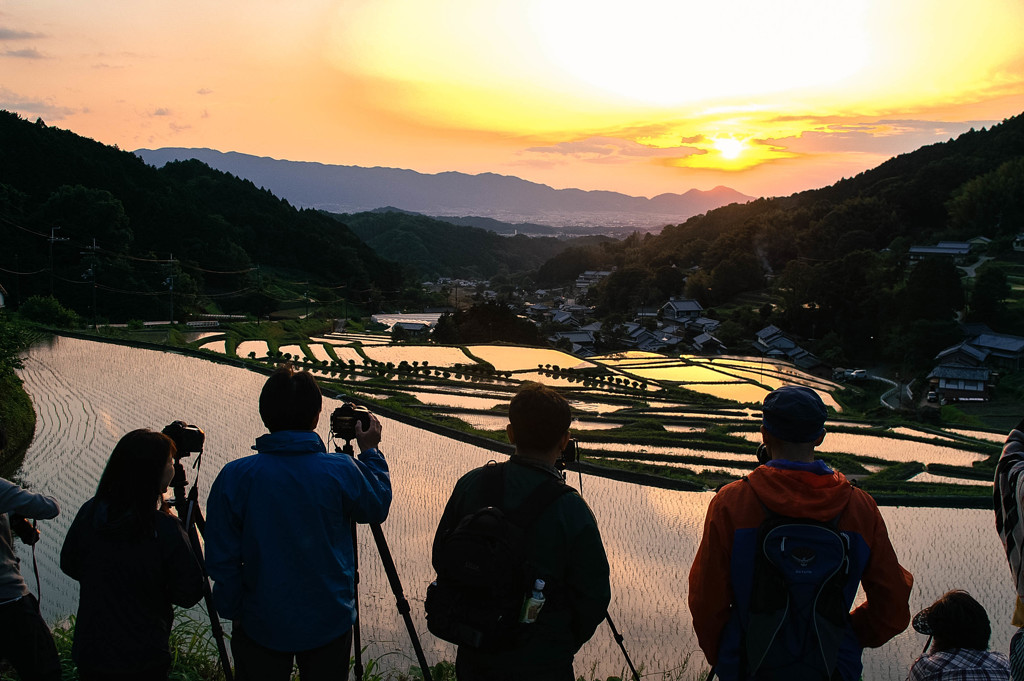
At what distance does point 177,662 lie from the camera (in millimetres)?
3682

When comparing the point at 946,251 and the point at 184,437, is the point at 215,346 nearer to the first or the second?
the point at 184,437

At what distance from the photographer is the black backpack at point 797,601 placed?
6.92ft

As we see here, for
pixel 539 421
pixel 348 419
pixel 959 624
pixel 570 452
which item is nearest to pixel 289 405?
pixel 348 419

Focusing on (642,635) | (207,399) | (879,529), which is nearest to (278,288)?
(207,399)

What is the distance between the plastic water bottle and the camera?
215cm

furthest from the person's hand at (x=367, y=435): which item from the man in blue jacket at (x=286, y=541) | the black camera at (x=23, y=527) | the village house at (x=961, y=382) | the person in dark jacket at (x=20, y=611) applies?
the village house at (x=961, y=382)

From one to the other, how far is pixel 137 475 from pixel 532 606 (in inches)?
53.9

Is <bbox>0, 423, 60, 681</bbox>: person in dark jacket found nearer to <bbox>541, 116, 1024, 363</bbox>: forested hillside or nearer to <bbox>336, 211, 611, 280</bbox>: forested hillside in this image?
<bbox>541, 116, 1024, 363</bbox>: forested hillside

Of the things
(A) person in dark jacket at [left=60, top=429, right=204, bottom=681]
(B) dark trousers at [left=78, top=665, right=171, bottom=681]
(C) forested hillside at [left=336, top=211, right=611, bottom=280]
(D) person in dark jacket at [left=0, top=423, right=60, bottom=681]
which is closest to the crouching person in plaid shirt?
(A) person in dark jacket at [left=60, top=429, right=204, bottom=681]

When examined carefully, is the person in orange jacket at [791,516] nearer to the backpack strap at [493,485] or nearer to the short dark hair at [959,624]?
the short dark hair at [959,624]

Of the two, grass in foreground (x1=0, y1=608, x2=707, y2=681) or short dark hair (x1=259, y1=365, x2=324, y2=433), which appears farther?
grass in foreground (x1=0, y1=608, x2=707, y2=681)

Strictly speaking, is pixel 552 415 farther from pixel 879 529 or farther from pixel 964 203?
pixel 964 203

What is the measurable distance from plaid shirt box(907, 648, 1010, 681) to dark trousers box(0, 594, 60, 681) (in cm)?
327

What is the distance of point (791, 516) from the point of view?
7.02 ft
